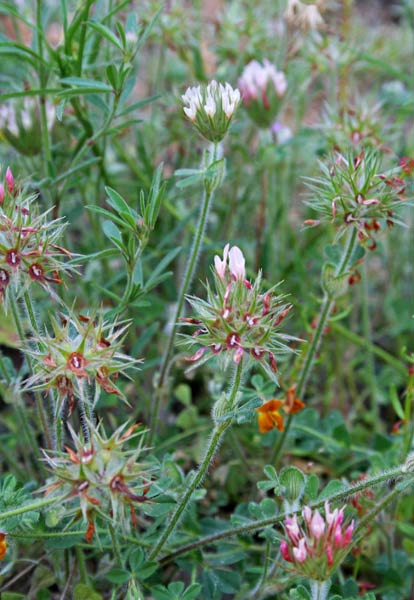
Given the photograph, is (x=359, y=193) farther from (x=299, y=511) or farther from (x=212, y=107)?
(x=299, y=511)

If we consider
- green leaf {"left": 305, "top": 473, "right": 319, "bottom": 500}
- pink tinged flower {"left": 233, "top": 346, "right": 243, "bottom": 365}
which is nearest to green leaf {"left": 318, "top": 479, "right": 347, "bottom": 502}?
green leaf {"left": 305, "top": 473, "right": 319, "bottom": 500}

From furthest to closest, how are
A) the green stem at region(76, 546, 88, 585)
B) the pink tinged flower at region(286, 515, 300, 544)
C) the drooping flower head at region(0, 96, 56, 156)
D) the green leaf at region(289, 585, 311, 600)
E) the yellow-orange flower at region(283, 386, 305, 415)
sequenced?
the drooping flower head at region(0, 96, 56, 156) < the yellow-orange flower at region(283, 386, 305, 415) < the green stem at region(76, 546, 88, 585) < the green leaf at region(289, 585, 311, 600) < the pink tinged flower at region(286, 515, 300, 544)

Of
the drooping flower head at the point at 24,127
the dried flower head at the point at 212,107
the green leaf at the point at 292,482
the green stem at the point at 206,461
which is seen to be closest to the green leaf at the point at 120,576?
the green stem at the point at 206,461

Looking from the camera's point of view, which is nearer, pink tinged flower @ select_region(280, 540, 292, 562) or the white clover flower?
pink tinged flower @ select_region(280, 540, 292, 562)

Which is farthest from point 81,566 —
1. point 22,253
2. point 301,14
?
point 301,14

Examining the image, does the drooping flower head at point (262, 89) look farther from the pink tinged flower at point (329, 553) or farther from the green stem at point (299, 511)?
the pink tinged flower at point (329, 553)

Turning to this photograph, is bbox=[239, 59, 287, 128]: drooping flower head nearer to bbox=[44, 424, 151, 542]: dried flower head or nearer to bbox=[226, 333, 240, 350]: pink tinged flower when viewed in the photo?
bbox=[226, 333, 240, 350]: pink tinged flower
